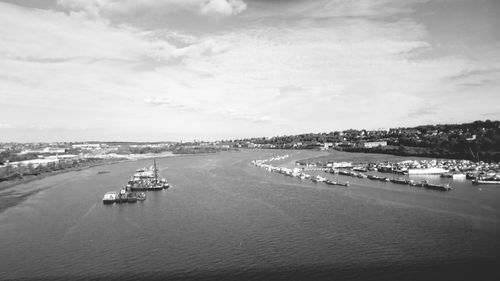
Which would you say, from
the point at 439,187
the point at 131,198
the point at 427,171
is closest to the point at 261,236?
the point at 131,198

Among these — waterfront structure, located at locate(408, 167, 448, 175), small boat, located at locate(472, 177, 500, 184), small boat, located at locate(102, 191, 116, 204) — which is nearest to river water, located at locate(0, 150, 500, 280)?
small boat, located at locate(102, 191, 116, 204)

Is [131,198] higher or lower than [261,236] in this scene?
higher

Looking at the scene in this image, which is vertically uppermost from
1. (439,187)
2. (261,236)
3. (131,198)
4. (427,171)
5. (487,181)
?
(427,171)

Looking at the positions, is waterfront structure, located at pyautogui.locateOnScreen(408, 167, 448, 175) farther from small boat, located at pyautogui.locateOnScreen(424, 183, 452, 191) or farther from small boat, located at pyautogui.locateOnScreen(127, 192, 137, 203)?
small boat, located at pyautogui.locateOnScreen(127, 192, 137, 203)

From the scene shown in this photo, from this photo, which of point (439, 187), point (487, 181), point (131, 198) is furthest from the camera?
point (487, 181)

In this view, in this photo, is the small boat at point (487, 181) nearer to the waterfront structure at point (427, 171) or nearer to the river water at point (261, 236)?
the river water at point (261, 236)

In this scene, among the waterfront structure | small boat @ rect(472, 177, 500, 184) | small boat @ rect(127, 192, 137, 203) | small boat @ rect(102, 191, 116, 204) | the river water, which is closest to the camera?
the river water

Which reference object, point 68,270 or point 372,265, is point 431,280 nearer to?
point 372,265

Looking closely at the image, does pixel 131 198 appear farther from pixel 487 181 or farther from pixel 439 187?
pixel 487 181

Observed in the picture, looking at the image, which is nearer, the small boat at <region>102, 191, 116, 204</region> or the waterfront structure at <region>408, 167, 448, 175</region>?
the small boat at <region>102, 191, 116, 204</region>

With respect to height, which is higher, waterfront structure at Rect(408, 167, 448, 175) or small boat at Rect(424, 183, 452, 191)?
waterfront structure at Rect(408, 167, 448, 175)
